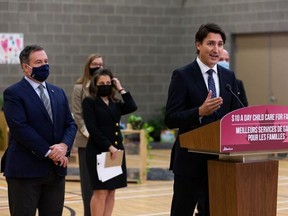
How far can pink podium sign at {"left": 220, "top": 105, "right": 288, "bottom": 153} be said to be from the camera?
157 inches

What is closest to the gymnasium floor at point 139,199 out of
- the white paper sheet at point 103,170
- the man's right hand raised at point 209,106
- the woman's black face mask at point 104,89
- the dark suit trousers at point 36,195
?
the white paper sheet at point 103,170

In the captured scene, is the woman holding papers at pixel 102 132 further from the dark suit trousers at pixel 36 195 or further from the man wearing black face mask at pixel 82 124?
the dark suit trousers at pixel 36 195

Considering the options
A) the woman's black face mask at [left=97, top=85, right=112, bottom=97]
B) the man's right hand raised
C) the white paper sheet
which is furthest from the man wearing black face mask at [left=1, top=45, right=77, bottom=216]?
the woman's black face mask at [left=97, top=85, right=112, bottom=97]

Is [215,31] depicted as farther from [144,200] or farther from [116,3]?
[116,3]

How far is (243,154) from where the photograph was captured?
13.3ft

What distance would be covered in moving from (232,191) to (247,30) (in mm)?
11688

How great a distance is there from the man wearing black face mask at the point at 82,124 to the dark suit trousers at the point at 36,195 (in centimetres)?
205

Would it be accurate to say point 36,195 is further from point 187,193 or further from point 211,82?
point 211,82

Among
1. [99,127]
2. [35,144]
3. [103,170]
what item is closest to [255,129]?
[35,144]

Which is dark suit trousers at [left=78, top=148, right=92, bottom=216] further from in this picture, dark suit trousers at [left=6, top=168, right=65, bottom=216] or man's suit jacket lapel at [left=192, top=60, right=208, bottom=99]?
man's suit jacket lapel at [left=192, top=60, right=208, bottom=99]

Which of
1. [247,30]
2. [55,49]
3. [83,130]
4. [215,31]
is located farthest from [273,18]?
[215,31]

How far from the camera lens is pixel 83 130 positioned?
7301 mm

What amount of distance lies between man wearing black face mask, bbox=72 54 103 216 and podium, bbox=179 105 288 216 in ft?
9.50

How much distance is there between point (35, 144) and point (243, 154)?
4.70ft
